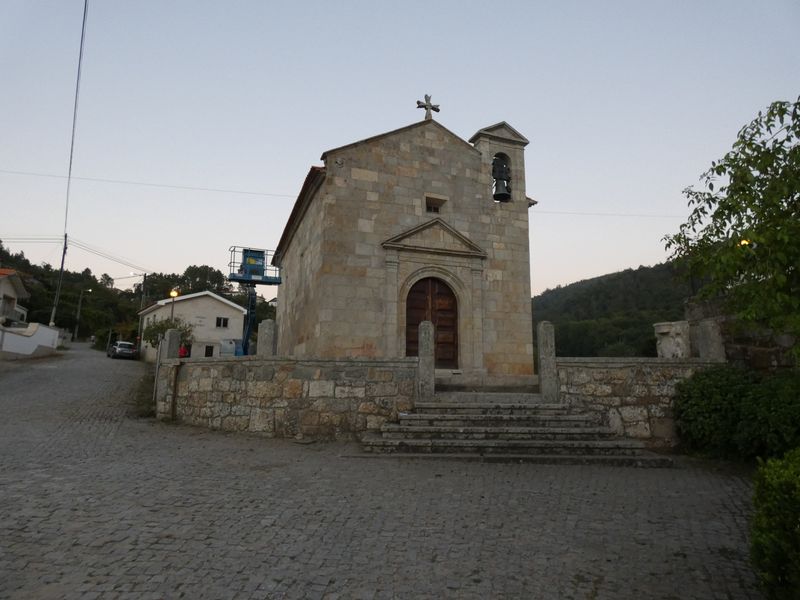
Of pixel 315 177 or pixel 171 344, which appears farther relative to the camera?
pixel 315 177

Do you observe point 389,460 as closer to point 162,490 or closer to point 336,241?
point 162,490

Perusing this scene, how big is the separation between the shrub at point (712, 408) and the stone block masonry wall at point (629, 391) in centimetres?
20

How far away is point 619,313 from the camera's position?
43.2 meters

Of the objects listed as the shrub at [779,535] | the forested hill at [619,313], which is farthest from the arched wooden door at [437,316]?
the forested hill at [619,313]

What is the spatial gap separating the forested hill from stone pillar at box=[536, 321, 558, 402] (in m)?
20.2

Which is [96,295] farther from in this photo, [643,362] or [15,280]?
[643,362]

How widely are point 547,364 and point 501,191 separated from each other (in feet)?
20.0

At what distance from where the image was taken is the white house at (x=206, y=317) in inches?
1297

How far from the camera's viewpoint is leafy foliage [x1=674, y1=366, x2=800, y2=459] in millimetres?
6105

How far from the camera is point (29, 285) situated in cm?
4181

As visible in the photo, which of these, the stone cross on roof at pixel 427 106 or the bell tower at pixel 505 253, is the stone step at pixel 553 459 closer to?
the bell tower at pixel 505 253

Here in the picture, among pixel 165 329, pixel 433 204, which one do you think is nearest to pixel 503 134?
pixel 433 204

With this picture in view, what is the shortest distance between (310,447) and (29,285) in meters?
46.8

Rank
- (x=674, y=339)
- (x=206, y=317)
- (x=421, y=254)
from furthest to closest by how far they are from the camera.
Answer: (x=206, y=317)
(x=421, y=254)
(x=674, y=339)
